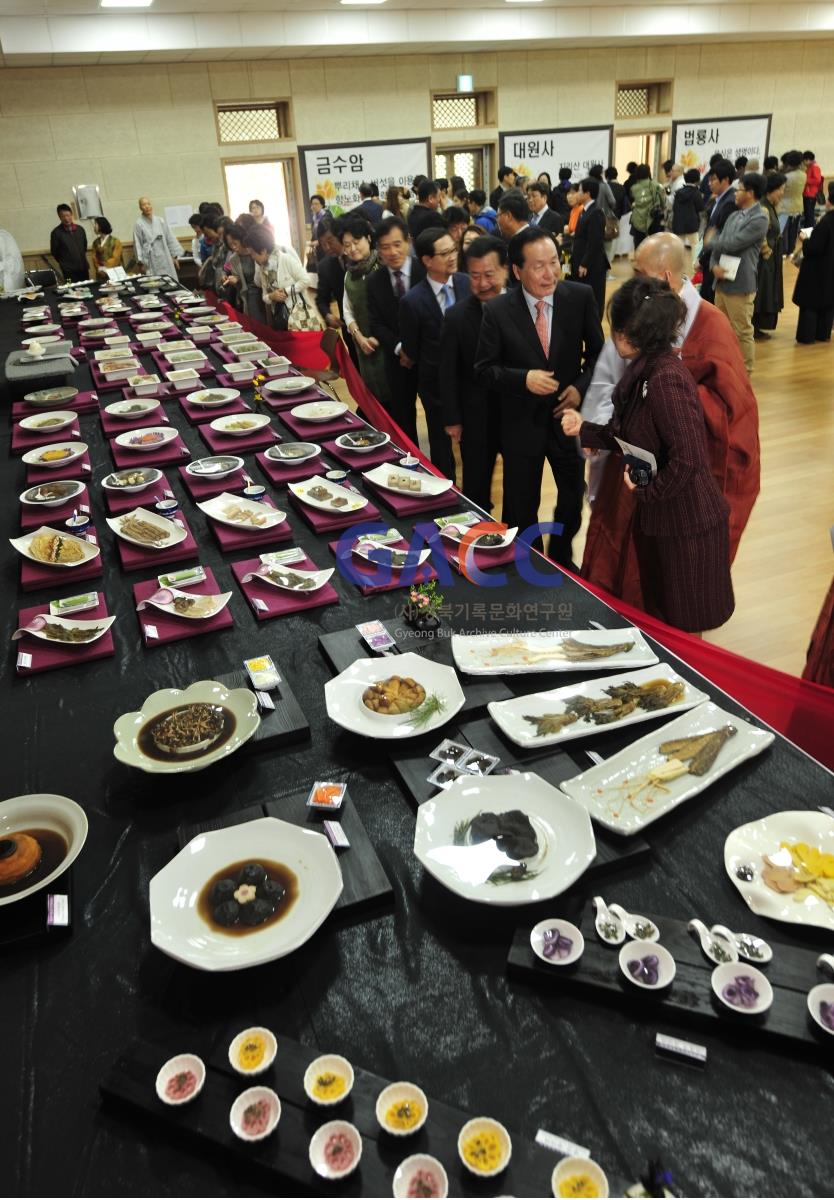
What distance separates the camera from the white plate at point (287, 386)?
3.91 metres

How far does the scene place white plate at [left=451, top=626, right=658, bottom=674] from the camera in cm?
185

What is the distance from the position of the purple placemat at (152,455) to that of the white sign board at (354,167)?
9.87 meters

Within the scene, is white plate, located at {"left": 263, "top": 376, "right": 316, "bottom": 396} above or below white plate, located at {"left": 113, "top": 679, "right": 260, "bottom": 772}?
above

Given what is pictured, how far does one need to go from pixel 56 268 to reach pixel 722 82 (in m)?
11.7

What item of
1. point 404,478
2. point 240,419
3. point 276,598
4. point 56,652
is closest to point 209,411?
point 240,419

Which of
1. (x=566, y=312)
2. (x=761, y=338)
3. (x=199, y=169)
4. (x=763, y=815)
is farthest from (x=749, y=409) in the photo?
(x=199, y=169)

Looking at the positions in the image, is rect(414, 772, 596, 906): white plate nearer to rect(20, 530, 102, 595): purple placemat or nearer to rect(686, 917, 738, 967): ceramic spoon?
rect(686, 917, 738, 967): ceramic spoon

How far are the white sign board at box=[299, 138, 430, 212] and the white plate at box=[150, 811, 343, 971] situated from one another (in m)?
12.2

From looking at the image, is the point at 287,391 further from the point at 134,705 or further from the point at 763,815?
the point at 763,815

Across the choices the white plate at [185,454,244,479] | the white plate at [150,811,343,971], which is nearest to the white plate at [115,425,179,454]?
the white plate at [185,454,244,479]

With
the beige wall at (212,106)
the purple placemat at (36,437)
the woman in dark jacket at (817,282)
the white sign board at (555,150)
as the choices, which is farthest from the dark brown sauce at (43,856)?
the white sign board at (555,150)

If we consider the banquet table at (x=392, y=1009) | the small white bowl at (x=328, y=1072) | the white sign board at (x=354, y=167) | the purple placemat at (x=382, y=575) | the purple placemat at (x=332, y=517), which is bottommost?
the banquet table at (x=392, y=1009)

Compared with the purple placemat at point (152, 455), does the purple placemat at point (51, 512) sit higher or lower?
lower

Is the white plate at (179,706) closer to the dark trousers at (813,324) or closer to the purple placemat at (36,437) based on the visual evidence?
the purple placemat at (36,437)
